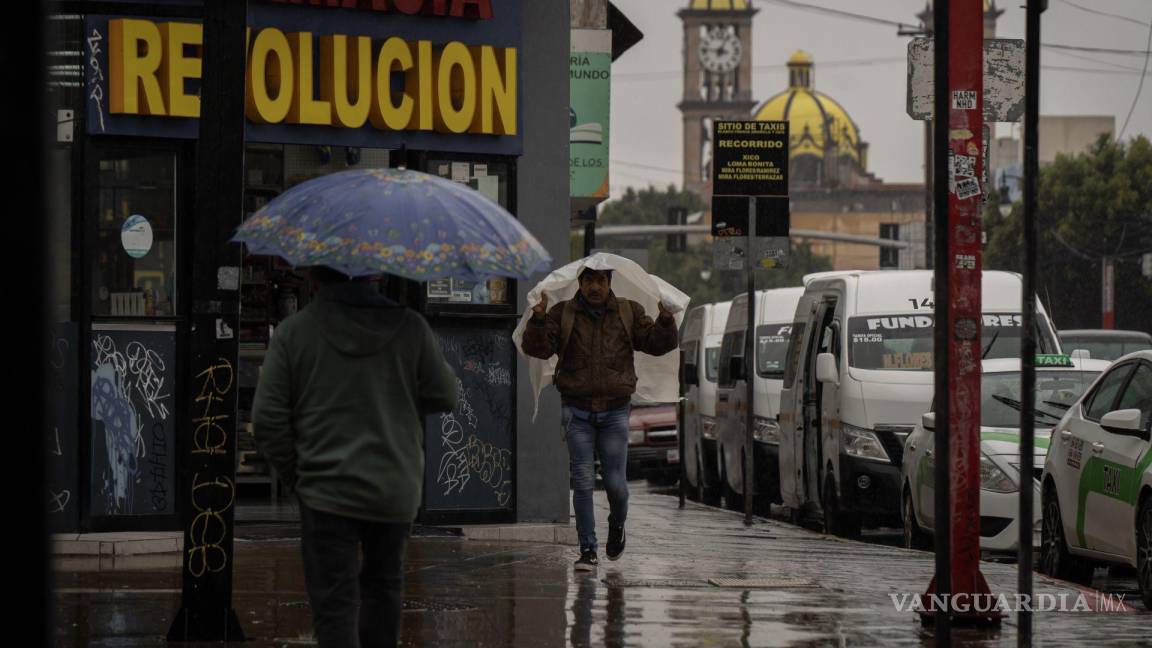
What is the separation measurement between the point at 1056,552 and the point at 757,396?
10149 millimetres

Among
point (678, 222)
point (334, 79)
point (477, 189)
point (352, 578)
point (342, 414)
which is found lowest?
point (352, 578)

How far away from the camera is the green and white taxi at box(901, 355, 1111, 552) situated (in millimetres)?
12734

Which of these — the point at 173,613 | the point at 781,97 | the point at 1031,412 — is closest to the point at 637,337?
the point at 173,613

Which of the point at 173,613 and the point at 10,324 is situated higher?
the point at 10,324

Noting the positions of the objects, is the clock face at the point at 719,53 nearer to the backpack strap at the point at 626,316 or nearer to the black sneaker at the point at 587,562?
the backpack strap at the point at 626,316

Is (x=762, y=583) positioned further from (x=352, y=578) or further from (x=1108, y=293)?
(x=1108, y=293)

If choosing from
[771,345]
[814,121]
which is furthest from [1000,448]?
→ [814,121]

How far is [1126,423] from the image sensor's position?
10383 mm

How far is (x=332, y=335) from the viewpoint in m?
5.91

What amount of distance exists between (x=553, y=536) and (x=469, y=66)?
3.23 m

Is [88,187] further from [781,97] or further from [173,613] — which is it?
[781,97]

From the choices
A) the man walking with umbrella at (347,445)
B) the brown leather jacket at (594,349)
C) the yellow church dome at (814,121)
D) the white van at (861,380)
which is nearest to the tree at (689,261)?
the yellow church dome at (814,121)

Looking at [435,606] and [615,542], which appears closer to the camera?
[435,606]

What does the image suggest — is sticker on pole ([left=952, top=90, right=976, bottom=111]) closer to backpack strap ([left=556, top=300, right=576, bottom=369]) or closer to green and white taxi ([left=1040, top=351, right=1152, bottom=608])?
green and white taxi ([left=1040, top=351, right=1152, bottom=608])
